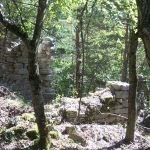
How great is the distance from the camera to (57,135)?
519 centimetres

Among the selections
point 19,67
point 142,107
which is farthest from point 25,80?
point 142,107

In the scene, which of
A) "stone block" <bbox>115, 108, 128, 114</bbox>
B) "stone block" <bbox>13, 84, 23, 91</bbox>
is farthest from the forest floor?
"stone block" <bbox>13, 84, 23, 91</bbox>

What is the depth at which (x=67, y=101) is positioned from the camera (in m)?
7.40

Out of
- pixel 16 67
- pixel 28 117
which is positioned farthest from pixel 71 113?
pixel 16 67

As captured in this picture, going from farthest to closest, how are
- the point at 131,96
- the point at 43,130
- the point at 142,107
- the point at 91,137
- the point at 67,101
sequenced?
the point at 142,107 < the point at 67,101 < the point at 91,137 < the point at 131,96 < the point at 43,130

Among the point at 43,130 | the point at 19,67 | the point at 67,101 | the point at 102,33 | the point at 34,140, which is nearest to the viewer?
the point at 43,130

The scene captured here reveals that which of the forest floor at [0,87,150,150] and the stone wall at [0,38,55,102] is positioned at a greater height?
the stone wall at [0,38,55,102]

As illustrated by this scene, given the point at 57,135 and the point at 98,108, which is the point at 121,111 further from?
the point at 57,135

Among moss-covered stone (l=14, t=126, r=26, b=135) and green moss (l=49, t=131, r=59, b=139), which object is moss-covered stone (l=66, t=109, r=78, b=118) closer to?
green moss (l=49, t=131, r=59, b=139)

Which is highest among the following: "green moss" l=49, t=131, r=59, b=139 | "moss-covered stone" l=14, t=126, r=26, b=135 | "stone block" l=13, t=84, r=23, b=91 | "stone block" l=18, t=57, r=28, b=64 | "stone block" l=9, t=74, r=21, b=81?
"stone block" l=18, t=57, r=28, b=64

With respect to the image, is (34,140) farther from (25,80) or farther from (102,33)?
(102,33)

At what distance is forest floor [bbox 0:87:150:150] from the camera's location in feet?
15.7

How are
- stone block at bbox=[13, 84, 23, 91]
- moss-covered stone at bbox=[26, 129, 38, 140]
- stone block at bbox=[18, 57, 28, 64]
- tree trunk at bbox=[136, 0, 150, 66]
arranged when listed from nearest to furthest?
tree trunk at bbox=[136, 0, 150, 66] → moss-covered stone at bbox=[26, 129, 38, 140] → stone block at bbox=[13, 84, 23, 91] → stone block at bbox=[18, 57, 28, 64]

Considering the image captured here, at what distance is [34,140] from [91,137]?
1513mm
